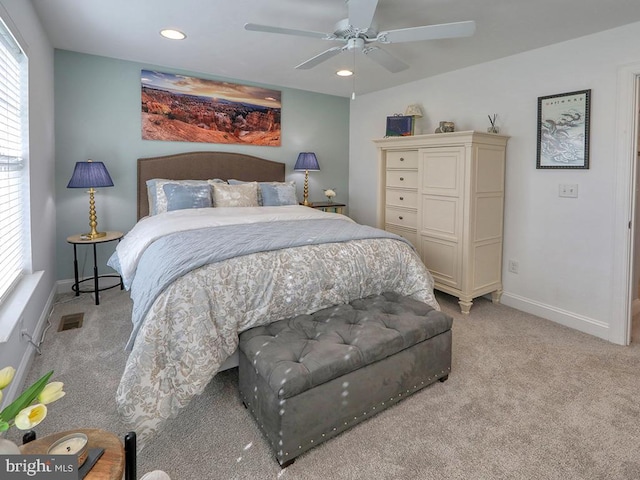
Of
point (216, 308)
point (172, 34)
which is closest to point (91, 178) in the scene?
point (172, 34)

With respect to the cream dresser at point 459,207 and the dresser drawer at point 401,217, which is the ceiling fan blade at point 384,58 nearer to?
the cream dresser at point 459,207

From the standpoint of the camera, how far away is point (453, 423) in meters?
1.89

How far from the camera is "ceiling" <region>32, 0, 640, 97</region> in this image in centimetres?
247

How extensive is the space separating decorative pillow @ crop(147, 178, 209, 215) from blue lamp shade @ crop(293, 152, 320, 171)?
136cm

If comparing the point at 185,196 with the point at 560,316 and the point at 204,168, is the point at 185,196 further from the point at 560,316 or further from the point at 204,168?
the point at 560,316

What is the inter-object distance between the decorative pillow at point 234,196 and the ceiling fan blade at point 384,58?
6.00 feet

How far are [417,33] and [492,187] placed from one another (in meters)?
1.69

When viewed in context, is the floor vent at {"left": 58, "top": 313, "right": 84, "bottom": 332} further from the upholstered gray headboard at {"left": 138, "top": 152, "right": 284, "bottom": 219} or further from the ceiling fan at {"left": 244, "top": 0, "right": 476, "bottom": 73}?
the ceiling fan at {"left": 244, "top": 0, "right": 476, "bottom": 73}

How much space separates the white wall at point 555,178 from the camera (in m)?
2.85

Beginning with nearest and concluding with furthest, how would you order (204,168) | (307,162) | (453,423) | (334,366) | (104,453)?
(104,453)
(334,366)
(453,423)
(204,168)
(307,162)

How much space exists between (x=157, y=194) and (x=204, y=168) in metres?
0.73

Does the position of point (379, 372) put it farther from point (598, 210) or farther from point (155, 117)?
point (155, 117)

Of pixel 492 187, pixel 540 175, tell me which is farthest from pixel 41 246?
pixel 540 175

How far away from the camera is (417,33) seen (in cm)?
230
